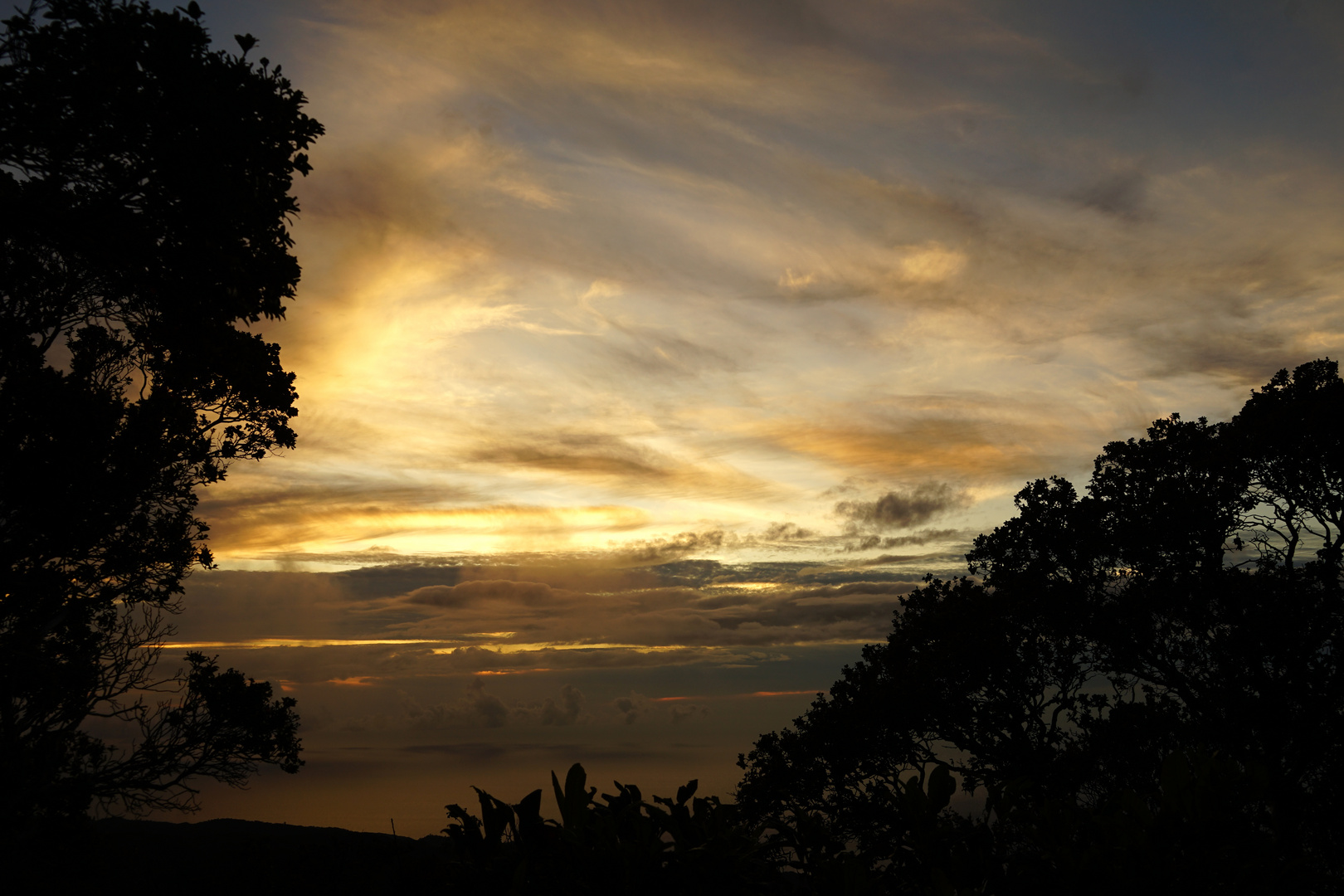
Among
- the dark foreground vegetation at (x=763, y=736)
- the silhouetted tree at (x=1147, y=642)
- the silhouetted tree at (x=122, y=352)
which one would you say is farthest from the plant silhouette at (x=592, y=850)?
the silhouetted tree at (x=1147, y=642)

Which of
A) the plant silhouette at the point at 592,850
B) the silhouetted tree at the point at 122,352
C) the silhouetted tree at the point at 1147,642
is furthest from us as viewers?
the silhouetted tree at the point at 1147,642

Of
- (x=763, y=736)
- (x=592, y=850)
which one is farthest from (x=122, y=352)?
(x=763, y=736)

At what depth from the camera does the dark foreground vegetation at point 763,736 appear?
3.82 metres

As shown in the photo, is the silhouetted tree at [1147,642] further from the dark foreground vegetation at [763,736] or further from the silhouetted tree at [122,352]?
the silhouetted tree at [122,352]

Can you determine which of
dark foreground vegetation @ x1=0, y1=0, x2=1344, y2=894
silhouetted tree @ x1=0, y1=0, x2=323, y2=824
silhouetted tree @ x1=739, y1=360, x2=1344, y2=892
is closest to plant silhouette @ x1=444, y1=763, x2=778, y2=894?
dark foreground vegetation @ x1=0, y1=0, x2=1344, y2=894

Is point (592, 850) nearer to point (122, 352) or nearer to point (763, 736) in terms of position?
point (122, 352)

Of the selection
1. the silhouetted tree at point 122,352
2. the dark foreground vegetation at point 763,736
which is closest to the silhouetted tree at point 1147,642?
the dark foreground vegetation at point 763,736

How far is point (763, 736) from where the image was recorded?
2470 cm

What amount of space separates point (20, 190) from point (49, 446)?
537 centimetres

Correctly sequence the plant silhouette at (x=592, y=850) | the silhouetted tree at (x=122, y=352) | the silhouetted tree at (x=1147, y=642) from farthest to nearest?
→ the silhouetted tree at (x=1147, y=642)
the silhouetted tree at (x=122, y=352)
the plant silhouette at (x=592, y=850)

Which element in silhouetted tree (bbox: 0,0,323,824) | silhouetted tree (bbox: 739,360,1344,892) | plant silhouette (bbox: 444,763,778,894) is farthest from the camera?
silhouetted tree (bbox: 739,360,1344,892)

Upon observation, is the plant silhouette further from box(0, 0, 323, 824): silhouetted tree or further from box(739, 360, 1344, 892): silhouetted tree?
box(739, 360, 1344, 892): silhouetted tree

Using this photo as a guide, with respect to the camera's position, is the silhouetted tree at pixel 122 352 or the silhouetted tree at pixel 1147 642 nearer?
the silhouetted tree at pixel 122 352

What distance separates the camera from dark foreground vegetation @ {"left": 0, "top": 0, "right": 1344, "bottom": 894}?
382cm
